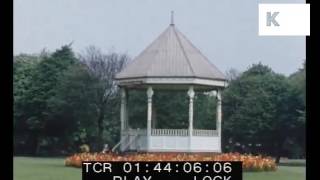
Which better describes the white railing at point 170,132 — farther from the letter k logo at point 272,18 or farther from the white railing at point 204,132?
the letter k logo at point 272,18

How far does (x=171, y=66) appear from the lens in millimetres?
3316

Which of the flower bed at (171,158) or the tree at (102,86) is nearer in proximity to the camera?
the flower bed at (171,158)

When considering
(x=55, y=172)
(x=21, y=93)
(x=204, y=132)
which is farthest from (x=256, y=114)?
(x=21, y=93)

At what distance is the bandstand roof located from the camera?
121 inches

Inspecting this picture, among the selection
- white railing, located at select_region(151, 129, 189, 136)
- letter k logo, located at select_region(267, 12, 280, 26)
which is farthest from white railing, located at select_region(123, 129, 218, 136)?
letter k logo, located at select_region(267, 12, 280, 26)

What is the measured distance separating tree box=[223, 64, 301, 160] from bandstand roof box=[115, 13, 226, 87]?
13cm

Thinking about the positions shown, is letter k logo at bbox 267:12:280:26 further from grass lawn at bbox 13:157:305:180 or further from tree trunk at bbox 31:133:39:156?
tree trunk at bbox 31:133:39:156

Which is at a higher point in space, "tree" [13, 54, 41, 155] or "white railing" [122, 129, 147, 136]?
"tree" [13, 54, 41, 155]

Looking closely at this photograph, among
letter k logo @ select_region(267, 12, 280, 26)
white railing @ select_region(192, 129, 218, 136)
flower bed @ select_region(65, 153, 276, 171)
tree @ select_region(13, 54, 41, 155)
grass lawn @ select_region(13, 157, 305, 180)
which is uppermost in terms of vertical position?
letter k logo @ select_region(267, 12, 280, 26)

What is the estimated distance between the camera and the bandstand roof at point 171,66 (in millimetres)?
Answer: 3076

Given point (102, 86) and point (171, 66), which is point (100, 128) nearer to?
point (102, 86)

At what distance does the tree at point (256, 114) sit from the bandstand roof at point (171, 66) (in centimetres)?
13

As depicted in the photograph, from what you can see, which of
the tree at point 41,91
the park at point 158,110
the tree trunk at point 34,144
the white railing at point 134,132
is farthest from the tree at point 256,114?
the tree trunk at point 34,144
